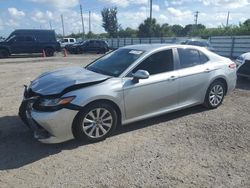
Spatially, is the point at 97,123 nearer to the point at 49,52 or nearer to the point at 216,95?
the point at 216,95

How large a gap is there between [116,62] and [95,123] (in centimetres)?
145

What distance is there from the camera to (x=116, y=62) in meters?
5.91

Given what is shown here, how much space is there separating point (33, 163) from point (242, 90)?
22.3 feet

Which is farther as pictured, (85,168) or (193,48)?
(193,48)

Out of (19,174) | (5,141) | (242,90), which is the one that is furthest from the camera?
(242,90)

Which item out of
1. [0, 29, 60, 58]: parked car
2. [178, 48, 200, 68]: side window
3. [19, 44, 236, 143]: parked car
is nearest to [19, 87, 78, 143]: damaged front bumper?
[19, 44, 236, 143]: parked car

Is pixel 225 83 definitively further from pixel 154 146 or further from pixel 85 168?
pixel 85 168

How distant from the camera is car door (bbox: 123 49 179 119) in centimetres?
536

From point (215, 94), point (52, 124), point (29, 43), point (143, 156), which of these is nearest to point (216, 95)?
point (215, 94)

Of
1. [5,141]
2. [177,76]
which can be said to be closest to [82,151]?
[5,141]

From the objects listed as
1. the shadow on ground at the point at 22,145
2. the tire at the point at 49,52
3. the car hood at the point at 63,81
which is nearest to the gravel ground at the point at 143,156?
the shadow on ground at the point at 22,145

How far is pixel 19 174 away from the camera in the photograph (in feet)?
13.4

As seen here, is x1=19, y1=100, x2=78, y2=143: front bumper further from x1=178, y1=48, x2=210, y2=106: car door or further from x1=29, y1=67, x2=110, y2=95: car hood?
x1=178, y1=48, x2=210, y2=106: car door

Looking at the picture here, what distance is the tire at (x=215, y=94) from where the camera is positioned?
671 cm
